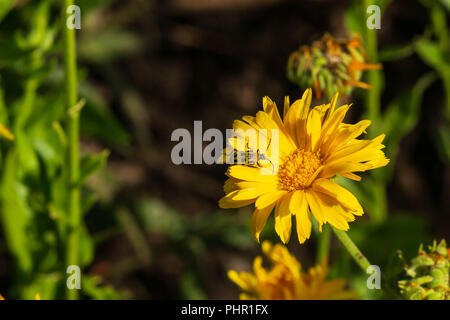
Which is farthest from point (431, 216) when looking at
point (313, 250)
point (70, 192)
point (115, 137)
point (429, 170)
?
point (70, 192)

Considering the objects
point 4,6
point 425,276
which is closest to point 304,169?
point 425,276

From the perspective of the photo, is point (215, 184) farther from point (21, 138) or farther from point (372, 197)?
point (21, 138)

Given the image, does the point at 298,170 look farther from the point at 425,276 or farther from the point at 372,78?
the point at 372,78

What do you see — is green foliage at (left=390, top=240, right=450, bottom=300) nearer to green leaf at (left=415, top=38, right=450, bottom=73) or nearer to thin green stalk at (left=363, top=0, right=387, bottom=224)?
thin green stalk at (left=363, top=0, right=387, bottom=224)

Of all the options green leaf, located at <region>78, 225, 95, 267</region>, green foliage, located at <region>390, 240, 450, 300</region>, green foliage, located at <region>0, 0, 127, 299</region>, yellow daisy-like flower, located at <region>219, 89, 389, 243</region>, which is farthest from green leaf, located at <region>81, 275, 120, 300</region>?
green foliage, located at <region>390, 240, 450, 300</region>

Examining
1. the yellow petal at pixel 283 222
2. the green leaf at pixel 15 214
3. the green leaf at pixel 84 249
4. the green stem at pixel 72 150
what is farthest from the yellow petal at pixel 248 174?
the green leaf at pixel 15 214
